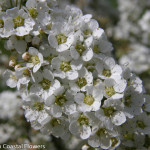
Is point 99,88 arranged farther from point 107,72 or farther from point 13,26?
point 13,26

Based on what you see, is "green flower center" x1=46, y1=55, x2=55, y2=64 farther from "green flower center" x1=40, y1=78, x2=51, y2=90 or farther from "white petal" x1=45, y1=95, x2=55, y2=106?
"white petal" x1=45, y1=95, x2=55, y2=106

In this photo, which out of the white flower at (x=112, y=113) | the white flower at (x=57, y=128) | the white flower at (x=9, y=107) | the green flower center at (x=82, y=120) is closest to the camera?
the white flower at (x=112, y=113)

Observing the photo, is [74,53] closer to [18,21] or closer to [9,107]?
[18,21]

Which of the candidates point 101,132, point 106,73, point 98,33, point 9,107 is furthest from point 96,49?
Answer: point 9,107

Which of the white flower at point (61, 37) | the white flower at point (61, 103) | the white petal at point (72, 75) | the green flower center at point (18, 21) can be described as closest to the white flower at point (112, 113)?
the white flower at point (61, 103)

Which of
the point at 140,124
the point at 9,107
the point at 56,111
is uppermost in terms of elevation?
the point at 56,111

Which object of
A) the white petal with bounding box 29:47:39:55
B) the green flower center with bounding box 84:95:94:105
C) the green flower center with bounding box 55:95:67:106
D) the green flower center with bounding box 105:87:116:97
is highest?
the white petal with bounding box 29:47:39:55

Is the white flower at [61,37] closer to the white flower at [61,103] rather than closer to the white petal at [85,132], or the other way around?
the white flower at [61,103]

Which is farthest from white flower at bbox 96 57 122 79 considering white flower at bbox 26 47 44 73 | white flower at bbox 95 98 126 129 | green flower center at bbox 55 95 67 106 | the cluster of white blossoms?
white flower at bbox 26 47 44 73
